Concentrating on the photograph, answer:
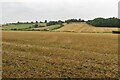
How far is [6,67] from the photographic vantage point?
504 inches

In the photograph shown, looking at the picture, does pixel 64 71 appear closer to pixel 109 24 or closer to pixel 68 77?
pixel 68 77

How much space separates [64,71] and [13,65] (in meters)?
3.56

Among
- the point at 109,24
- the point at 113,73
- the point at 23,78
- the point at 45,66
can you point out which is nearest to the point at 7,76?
the point at 23,78

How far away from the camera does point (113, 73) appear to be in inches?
471

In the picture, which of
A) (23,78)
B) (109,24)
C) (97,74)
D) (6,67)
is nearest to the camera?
(23,78)

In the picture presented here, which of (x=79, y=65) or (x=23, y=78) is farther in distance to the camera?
(x=79, y=65)

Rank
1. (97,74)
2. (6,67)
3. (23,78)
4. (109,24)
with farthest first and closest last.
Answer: (109,24)
(6,67)
(97,74)
(23,78)

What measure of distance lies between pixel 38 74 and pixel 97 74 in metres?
3.21

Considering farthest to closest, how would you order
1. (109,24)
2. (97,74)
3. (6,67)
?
(109,24) → (6,67) → (97,74)

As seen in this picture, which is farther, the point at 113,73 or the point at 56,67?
the point at 56,67

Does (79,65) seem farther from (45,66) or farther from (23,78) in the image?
(23,78)

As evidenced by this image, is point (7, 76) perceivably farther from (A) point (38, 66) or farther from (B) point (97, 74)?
(B) point (97, 74)

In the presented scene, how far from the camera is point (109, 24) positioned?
9000cm

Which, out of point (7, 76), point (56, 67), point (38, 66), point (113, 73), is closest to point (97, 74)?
point (113, 73)
